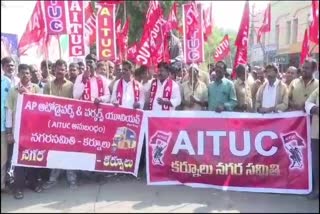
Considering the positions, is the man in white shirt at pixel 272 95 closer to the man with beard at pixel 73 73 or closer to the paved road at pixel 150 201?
the paved road at pixel 150 201

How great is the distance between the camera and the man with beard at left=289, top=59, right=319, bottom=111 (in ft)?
20.3

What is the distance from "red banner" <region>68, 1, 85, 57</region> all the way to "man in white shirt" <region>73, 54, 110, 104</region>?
0.44 m

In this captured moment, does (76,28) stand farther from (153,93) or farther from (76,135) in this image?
(76,135)

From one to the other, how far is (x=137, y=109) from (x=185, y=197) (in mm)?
1329

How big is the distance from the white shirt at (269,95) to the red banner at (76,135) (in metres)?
1.71

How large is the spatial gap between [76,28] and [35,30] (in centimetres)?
56

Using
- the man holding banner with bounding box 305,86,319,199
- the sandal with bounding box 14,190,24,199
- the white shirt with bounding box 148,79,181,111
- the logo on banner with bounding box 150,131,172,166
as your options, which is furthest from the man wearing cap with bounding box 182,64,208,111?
the sandal with bounding box 14,190,24,199

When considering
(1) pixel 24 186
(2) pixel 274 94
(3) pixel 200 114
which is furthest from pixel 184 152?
(1) pixel 24 186

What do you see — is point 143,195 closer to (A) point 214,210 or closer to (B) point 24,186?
(A) point 214,210

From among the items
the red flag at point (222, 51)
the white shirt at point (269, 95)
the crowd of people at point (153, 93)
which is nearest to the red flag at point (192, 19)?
the crowd of people at point (153, 93)

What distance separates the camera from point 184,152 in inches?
247

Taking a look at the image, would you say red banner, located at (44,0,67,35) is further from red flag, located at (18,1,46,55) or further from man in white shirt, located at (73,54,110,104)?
man in white shirt, located at (73,54,110,104)

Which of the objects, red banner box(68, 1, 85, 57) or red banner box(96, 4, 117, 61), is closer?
red banner box(68, 1, 85, 57)

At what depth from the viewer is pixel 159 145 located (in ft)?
20.9
